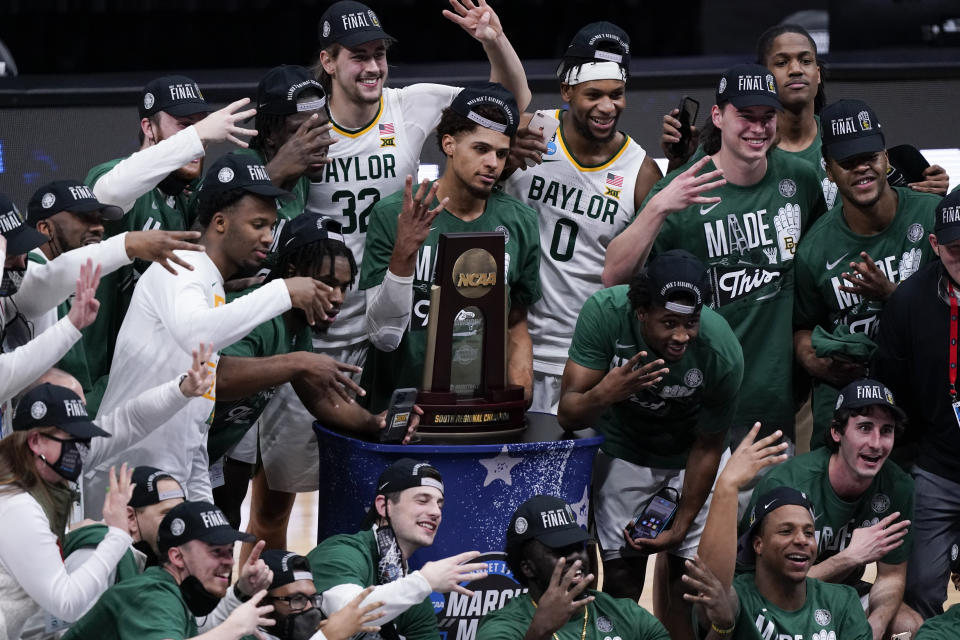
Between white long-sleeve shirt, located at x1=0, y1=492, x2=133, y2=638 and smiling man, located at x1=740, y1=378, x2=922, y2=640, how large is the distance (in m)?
2.25

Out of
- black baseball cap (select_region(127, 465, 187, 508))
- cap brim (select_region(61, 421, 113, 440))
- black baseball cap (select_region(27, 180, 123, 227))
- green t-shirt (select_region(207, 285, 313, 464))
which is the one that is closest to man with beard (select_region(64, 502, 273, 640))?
black baseball cap (select_region(127, 465, 187, 508))

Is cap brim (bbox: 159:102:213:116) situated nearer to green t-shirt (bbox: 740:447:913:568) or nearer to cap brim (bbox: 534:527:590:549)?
cap brim (bbox: 534:527:590:549)

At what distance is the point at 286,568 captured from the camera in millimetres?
4695

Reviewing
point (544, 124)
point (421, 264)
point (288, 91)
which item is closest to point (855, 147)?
point (544, 124)

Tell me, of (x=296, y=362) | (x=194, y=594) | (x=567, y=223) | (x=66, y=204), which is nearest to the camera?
(x=194, y=594)

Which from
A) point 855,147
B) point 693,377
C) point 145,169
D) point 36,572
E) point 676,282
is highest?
point 855,147

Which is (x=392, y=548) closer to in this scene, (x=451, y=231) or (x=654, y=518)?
(x=654, y=518)

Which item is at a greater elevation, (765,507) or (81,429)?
(81,429)

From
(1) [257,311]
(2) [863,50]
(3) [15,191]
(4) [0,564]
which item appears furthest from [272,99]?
(2) [863,50]

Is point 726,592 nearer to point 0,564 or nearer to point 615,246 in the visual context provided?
point 615,246

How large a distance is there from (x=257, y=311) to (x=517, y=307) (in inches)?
48.0

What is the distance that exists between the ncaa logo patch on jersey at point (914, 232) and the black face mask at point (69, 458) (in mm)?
3115

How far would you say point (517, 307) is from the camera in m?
5.90

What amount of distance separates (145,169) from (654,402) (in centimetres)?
198
